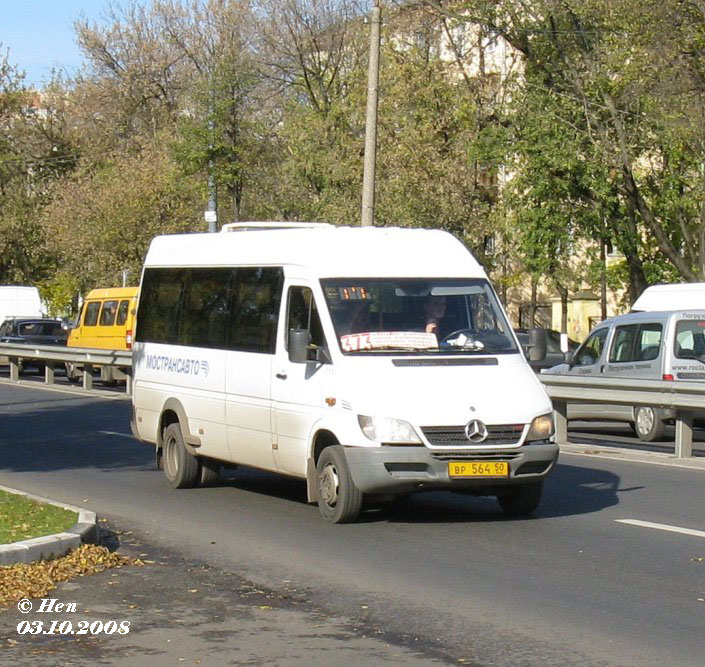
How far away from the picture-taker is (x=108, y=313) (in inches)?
1406

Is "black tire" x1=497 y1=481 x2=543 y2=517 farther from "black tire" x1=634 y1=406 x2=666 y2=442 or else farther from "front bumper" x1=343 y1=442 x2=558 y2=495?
"black tire" x1=634 y1=406 x2=666 y2=442

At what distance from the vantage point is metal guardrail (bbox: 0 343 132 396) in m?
30.7

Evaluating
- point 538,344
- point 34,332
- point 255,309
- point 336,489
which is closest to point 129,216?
point 34,332

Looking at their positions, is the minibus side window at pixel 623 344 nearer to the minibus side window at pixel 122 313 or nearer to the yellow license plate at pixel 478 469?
the yellow license plate at pixel 478 469

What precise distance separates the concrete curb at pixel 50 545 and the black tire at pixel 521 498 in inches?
136

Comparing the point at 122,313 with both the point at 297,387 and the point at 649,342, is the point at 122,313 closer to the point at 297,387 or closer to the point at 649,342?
the point at 649,342

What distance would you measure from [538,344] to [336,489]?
245cm

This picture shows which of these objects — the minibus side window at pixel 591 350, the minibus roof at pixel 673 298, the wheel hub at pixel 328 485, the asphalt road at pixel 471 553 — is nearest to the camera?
the asphalt road at pixel 471 553

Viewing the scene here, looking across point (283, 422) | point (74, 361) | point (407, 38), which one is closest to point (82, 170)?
point (407, 38)

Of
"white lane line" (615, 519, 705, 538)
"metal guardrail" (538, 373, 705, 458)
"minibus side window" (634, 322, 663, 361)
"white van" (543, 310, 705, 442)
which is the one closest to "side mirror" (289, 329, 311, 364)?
"white lane line" (615, 519, 705, 538)

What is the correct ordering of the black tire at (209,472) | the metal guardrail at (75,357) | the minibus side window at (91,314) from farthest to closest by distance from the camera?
the minibus side window at (91,314)
the metal guardrail at (75,357)
the black tire at (209,472)

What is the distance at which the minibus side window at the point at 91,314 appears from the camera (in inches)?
1425

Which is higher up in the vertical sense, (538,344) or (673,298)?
(673,298)

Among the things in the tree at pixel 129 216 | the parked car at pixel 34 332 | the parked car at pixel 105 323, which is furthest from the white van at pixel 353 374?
the tree at pixel 129 216
